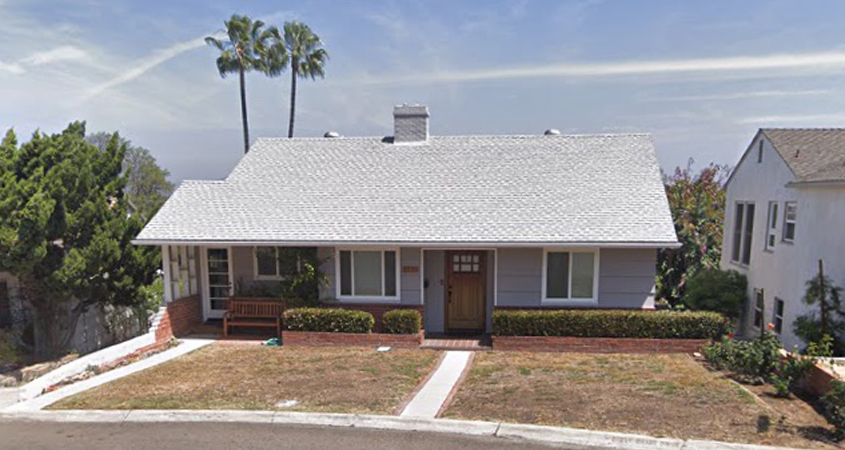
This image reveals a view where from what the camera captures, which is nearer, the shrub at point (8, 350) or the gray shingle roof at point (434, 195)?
the gray shingle roof at point (434, 195)

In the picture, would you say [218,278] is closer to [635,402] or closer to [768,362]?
[635,402]

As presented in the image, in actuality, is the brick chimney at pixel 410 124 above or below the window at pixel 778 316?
above

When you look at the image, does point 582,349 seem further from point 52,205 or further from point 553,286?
point 52,205

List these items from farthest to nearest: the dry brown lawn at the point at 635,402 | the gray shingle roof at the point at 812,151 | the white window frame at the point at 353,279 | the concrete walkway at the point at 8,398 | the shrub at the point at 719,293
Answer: the shrub at the point at 719,293
the white window frame at the point at 353,279
the gray shingle roof at the point at 812,151
the concrete walkway at the point at 8,398
the dry brown lawn at the point at 635,402

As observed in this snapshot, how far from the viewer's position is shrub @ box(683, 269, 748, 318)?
13.6 meters

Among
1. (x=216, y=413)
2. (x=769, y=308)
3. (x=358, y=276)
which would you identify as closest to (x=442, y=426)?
(x=216, y=413)

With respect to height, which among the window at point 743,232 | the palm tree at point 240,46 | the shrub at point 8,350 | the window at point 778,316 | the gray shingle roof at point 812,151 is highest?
the palm tree at point 240,46

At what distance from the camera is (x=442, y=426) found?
6941 mm

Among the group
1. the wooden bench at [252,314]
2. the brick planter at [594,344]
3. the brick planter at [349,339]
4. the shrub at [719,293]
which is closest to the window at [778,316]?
the shrub at [719,293]

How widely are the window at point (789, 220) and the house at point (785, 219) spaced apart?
11 mm

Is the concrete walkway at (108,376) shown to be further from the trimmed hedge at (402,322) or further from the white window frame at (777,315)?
the white window frame at (777,315)

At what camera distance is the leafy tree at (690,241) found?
16.5m

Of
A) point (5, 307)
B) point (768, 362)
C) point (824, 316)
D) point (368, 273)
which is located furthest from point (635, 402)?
point (5, 307)

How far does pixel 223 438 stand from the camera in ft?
21.9
